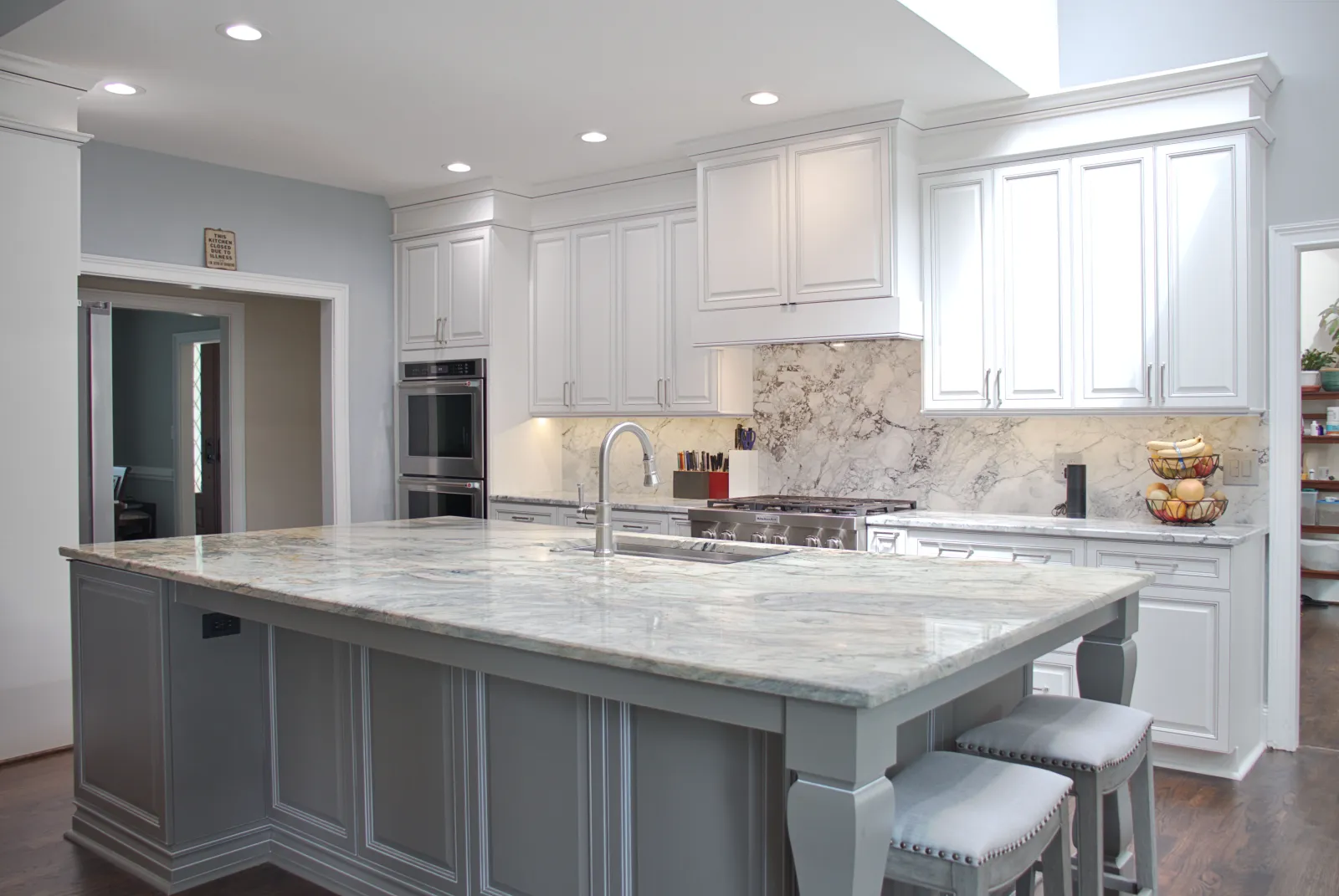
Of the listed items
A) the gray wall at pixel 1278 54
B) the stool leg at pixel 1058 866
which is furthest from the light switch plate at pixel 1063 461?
the stool leg at pixel 1058 866

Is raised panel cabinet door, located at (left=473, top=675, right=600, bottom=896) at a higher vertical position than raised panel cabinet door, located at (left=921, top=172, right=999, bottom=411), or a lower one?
lower

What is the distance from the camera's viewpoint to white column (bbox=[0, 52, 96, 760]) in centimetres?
398

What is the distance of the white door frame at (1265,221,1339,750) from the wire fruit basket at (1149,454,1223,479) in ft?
0.95

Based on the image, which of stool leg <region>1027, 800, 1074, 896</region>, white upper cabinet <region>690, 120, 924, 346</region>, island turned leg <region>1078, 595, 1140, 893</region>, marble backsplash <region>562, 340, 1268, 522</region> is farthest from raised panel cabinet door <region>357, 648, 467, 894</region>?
marble backsplash <region>562, 340, 1268, 522</region>

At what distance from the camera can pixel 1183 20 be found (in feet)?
14.1

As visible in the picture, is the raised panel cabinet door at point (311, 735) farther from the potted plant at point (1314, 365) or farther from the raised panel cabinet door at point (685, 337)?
the potted plant at point (1314, 365)

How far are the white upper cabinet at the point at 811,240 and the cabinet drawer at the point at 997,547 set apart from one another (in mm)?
887

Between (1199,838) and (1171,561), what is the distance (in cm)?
99

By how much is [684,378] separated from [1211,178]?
2526 mm

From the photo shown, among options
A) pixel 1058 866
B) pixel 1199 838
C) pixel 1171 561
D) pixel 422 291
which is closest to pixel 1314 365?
pixel 1171 561

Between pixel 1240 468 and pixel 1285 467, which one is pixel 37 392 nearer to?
pixel 1240 468

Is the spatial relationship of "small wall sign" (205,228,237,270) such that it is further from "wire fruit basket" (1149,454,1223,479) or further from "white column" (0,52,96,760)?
"wire fruit basket" (1149,454,1223,479)

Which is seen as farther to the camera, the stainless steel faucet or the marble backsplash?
the marble backsplash

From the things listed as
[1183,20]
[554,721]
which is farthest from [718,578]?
[1183,20]
